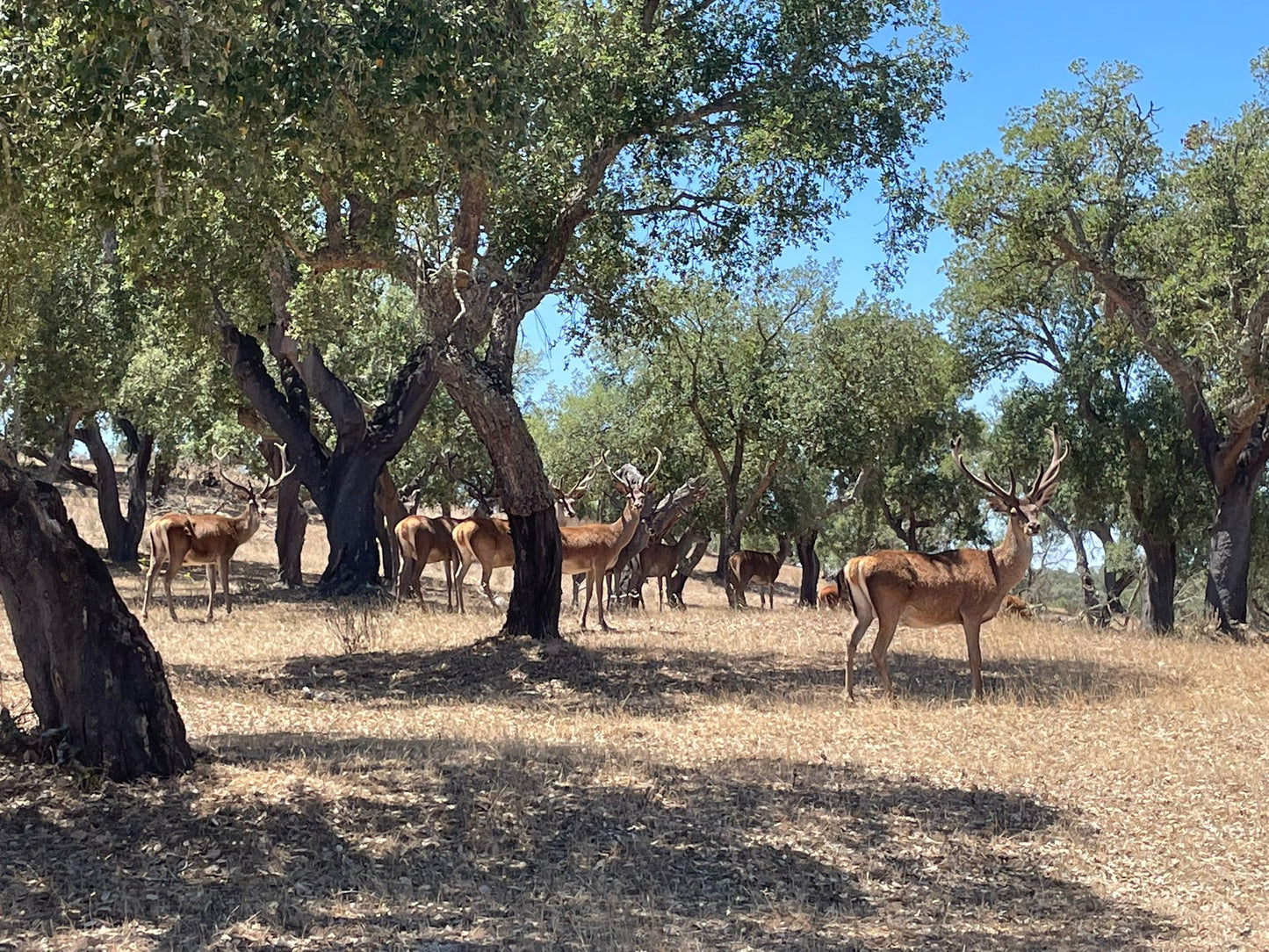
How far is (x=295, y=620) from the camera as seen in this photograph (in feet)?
61.9

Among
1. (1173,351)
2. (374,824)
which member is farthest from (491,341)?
(1173,351)

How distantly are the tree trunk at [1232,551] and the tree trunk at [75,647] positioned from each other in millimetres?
17482

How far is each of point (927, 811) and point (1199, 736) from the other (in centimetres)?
357

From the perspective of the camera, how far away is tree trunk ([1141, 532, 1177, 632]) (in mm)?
26562

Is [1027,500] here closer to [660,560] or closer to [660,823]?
[660,823]

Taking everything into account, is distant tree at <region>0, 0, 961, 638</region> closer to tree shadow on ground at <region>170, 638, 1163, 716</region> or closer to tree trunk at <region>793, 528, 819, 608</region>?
tree shadow on ground at <region>170, 638, 1163, 716</region>

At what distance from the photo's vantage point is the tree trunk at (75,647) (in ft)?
26.5

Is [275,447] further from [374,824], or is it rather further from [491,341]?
[374,824]

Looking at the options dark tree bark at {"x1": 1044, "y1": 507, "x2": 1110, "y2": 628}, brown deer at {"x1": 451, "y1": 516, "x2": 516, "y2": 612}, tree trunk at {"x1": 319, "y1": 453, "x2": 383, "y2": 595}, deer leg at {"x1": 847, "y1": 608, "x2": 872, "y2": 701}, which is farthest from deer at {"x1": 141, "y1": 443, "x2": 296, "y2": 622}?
dark tree bark at {"x1": 1044, "y1": 507, "x2": 1110, "y2": 628}

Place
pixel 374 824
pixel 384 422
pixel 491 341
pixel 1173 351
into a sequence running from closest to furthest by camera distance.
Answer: pixel 374 824, pixel 491 341, pixel 1173 351, pixel 384 422

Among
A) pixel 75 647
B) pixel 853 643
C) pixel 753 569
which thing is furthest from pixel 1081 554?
pixel 75 647

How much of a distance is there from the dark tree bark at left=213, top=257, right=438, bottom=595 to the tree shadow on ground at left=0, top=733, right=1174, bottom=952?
13422 mm

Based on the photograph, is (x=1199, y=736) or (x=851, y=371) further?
(x=851, y=371)

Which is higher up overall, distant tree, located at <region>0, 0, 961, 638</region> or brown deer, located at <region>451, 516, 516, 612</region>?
distant tree, located at <region>0, 0, 961, 638</region>
